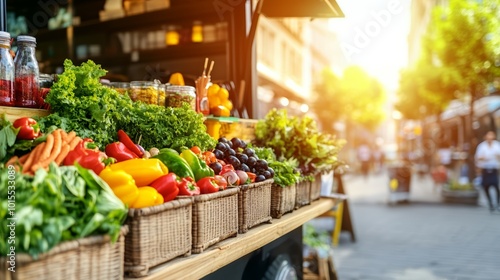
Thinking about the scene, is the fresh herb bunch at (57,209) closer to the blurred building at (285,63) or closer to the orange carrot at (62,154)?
the orange carrot at (62,154)

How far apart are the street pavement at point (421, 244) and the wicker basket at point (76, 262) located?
19.0 feet

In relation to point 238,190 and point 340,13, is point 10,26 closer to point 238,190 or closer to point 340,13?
point 340,13

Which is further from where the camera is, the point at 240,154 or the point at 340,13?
the point at 340,13

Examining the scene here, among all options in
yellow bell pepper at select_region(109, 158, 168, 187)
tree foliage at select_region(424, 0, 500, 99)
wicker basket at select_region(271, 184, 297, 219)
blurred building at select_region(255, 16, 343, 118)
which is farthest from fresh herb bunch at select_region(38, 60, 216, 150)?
tree foliage at select_region(424, 0, 500, 99)

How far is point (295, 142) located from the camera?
498 cm

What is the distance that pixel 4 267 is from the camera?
66.5 inches

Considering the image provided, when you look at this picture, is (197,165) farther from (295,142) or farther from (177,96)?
(295,142)

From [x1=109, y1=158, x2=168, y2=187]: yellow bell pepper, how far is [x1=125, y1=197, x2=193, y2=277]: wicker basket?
24 cm

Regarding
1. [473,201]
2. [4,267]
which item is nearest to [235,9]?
[4,267]

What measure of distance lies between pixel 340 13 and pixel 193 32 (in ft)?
12.0

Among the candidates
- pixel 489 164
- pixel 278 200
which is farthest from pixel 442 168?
pixel 278 200

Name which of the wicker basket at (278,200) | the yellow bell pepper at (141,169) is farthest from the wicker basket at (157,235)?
the wicker basket at (278,200)

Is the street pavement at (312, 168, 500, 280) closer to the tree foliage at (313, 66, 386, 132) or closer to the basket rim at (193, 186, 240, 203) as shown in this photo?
the basket rim at (193, 186, 240, 203)

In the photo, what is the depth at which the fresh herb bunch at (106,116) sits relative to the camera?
292 centimetres
